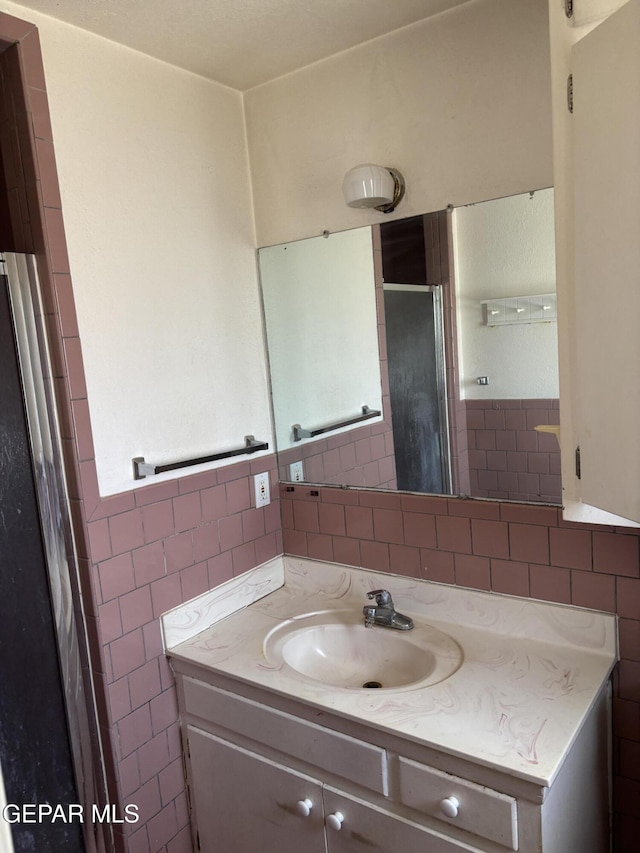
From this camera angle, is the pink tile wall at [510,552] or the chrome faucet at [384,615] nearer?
the pink tile wall at [510,552]

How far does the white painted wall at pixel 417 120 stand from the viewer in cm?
149

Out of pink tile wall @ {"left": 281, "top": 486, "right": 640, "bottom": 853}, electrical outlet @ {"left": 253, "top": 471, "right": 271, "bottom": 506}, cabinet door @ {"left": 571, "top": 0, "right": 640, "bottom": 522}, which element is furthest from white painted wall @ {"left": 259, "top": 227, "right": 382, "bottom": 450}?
cabinet door @ {"left": 571, "top": 0, "right": 640, "bottom": 522}

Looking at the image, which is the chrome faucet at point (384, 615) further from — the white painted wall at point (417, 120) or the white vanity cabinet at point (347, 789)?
the white painted wall at point (417, 120)

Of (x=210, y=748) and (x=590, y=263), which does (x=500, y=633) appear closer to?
(x=210, y=748)

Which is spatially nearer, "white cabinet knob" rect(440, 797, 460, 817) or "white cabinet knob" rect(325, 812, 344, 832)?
"white cabinet knob" rect(440, 797, 460, 817)

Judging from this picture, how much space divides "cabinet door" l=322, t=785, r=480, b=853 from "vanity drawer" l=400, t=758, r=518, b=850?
5 cm

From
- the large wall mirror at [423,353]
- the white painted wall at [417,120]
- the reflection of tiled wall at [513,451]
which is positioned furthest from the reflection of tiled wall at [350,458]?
the white painted wall at [417,120]

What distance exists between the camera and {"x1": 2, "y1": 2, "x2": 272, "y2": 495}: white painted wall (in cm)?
149

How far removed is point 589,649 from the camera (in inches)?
59.7

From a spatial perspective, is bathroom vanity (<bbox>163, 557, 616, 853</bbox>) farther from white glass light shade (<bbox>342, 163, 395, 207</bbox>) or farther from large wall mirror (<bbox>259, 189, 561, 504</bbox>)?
white glass light shade (<bbox>342, 163, 395, 207</bbox>)

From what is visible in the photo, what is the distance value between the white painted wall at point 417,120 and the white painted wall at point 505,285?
62mm

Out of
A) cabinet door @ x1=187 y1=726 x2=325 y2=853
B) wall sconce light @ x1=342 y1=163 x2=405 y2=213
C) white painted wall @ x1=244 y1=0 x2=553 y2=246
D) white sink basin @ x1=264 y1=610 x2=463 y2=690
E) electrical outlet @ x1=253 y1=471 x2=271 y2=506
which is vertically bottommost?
cabinet door @ x1=187 y1=726 x2=325 y2=853

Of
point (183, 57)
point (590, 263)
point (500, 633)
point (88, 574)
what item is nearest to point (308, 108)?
point (183, 57)

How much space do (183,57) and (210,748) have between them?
6.20ft
